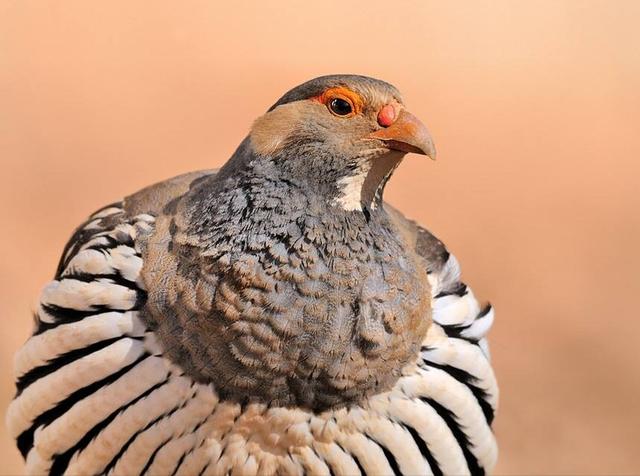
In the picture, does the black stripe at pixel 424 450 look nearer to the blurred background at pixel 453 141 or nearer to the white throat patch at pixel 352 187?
the white throat patch at pixel 352 187

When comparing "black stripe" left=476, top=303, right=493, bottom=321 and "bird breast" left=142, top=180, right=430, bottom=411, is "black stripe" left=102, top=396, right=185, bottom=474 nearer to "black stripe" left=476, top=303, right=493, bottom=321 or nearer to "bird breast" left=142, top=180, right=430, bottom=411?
"bird breast" left=142, top=180, right=430, bottom=411

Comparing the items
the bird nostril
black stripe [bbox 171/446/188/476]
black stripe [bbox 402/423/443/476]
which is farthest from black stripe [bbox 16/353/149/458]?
the bird nostril

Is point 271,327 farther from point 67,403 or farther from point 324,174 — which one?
point 67,403

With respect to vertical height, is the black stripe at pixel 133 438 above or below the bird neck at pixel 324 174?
below

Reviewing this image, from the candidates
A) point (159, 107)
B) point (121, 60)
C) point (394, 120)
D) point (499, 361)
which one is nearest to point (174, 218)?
point (394, 120)

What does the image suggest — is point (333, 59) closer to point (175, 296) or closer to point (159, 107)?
point (159, 107)

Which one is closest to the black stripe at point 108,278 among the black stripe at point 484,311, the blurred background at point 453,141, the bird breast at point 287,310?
the bird breast at point 287,310

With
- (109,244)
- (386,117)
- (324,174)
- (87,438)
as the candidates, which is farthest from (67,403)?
(386,117)
